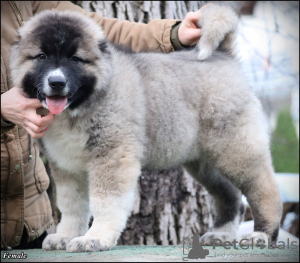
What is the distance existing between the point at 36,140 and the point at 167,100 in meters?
1.03

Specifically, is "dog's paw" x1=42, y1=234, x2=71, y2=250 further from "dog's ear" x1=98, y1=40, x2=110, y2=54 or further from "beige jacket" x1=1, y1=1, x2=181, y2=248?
"dog's ear" x1=98, y1=40, x2=110, y2=54

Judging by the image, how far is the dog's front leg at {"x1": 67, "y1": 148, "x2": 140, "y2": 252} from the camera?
3197mm

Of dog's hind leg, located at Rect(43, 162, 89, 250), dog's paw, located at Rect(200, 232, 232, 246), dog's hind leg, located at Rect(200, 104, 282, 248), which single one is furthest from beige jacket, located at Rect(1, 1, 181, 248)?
dog's paw, located at Rect(200, 232, 232, 246)

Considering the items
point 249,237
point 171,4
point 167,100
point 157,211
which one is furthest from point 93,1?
point 249,237

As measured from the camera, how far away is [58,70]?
304 centimetres

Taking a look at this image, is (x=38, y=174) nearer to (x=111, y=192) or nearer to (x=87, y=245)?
(x=111, y=192)

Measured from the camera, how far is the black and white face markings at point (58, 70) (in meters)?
3.04

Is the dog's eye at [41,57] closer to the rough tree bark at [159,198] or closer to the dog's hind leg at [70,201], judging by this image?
the dog's hind leg at [70,201]

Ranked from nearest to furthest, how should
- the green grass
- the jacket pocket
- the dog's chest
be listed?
the dog's chest → the jacket pocket → the green grass

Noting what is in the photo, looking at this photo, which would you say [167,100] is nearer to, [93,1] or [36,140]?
[36,140]

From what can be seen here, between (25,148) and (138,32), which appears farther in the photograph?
(138,32)

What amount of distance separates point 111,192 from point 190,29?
156 centimetres

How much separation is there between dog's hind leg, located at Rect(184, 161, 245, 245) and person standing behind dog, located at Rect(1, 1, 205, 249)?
42.6 inches

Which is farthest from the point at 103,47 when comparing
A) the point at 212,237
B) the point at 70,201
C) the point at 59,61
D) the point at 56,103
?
the point at 212,237
